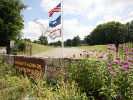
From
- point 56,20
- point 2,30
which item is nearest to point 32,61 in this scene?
point 56,20

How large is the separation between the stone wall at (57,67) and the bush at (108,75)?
1.95 feet

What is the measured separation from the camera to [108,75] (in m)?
2.58

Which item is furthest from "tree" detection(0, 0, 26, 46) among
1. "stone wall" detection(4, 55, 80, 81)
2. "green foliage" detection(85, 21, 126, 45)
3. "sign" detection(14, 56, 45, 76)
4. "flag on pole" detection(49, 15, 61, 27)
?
"green foliage" detection(85, 21, 126, 45)

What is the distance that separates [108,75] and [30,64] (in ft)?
13.1

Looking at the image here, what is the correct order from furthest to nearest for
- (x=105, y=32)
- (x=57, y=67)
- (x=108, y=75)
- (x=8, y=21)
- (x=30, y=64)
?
(x=105, y=32), (x=8, y=21), (x=30, y=64), (x=57, y=67), (x=108, y=75)

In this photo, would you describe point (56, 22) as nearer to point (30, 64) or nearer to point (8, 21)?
point (30, 64)

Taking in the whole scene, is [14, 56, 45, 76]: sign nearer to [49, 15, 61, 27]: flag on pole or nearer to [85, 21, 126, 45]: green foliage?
[49, 15, 61, 27]: flag on pole

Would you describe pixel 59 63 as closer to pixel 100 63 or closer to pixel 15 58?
pixel 100 63

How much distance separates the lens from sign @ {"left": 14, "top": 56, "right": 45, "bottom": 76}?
4.75m

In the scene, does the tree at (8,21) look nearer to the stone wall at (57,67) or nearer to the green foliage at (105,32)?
the stone wall at (57,67)

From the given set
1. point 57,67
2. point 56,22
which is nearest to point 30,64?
point 57,67

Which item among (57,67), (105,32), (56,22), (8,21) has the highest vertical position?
(105,32)

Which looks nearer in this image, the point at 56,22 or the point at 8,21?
the point at 56,22

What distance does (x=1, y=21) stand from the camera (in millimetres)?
14047
